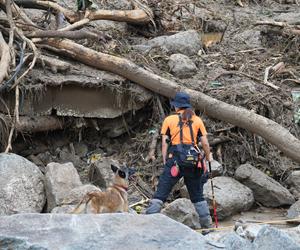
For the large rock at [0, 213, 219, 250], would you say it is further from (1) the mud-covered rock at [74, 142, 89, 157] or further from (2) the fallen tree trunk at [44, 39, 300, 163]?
(1) the mud-covered rock at [74, 142, 89, 157]

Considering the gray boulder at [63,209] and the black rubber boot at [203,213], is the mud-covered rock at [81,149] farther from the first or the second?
the black rubber boot at [203,213]

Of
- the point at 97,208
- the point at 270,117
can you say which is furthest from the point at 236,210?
the point at 97,208

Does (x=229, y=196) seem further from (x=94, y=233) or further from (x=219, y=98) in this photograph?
(x=94, y=233)

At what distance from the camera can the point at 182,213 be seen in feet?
27.7

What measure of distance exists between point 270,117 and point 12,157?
4.67 meters

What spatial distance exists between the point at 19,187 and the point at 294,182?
443 cm

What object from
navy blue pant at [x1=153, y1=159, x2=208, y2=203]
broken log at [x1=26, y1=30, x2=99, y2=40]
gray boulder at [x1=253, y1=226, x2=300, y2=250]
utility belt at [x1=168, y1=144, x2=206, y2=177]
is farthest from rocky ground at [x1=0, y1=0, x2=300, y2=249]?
gray boulder at [x1=253, y1=226, x2=300, y2=250]

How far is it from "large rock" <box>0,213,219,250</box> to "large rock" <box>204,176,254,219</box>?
4187 millimetres

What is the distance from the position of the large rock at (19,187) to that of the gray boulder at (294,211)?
3595 mm

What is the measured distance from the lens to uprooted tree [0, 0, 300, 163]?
969cm

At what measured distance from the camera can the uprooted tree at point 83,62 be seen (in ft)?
31.8

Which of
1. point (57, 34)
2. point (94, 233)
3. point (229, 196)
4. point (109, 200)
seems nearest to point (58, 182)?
point (109, 200)

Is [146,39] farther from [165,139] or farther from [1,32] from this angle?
[165,139]

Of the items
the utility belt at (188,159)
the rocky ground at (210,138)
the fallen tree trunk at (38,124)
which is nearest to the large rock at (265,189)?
A: the rocky ground at (210,138)
